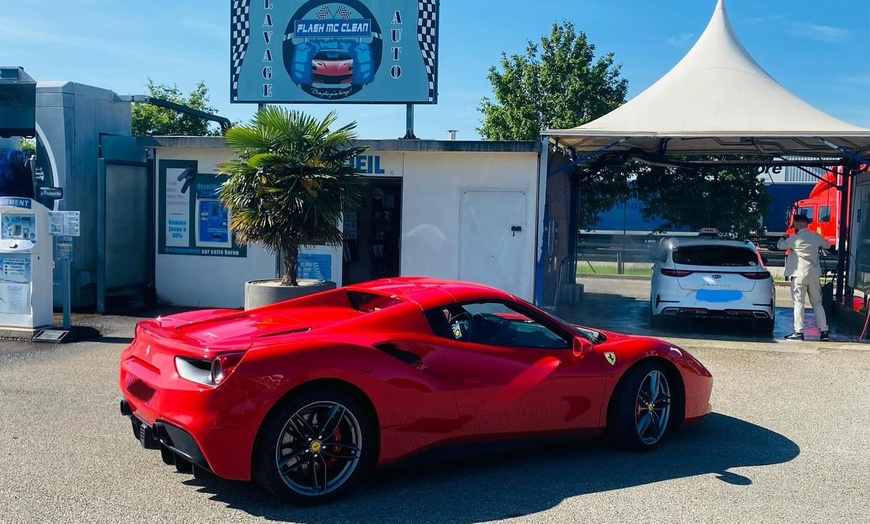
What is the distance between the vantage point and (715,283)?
11289mm

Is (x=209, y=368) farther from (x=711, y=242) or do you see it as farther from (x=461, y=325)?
(x=711, y=242)

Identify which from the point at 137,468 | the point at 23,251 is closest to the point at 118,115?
the point at 23,251

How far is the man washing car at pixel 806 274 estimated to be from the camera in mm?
11227

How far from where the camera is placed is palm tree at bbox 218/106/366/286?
929 cm

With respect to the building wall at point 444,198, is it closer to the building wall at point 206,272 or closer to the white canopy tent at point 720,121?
the white canopy tent at point 720,121

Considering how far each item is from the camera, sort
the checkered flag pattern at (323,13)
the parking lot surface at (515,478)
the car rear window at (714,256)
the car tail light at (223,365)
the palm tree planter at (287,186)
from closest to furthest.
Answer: the car tail light at (223,365) → the parking lot surface at (515,478) → the palm tree planter at (287,186) → the car rear window at (714,256) → the checkered flag pattern at (323,13)

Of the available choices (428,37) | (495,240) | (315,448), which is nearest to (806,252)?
(495,240)

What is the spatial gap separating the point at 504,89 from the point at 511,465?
60.5 ft

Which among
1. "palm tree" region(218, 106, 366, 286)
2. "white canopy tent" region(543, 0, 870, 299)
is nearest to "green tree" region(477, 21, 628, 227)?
"white canopy tent" region(543, 0, 870, 299)

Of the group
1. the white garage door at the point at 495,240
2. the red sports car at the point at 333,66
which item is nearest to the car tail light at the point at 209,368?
the white garage door at the point at 495,240

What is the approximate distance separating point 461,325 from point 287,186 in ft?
15.3

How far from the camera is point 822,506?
15.5 ft

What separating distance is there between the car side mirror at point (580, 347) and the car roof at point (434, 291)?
21.2 inches

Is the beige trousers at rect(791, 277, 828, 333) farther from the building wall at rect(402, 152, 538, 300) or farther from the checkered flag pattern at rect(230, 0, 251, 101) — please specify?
the checkered flag pattern at rect(230, 0, 251, 101)
